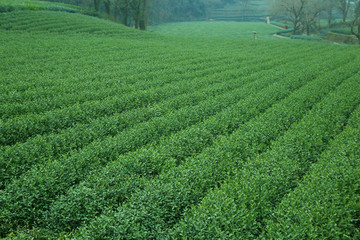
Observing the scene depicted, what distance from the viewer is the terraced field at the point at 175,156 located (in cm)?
513

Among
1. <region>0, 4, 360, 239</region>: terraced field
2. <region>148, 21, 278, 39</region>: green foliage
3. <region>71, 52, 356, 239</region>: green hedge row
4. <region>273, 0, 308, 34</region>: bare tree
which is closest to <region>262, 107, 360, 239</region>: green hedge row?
<region>0, 4, 360, 239</region>: terraced field

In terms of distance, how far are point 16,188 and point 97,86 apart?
8.56 metres

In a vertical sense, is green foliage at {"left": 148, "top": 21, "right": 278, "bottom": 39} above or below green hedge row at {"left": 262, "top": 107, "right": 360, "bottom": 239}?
above

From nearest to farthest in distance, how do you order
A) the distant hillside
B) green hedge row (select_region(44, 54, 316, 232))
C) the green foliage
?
green hedge row (select_region(44, 54, 316, 232)) → the green foliage → the distant hillside

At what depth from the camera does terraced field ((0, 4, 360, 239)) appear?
5.13 meters

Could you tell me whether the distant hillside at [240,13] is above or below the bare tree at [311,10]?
above

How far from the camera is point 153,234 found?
4.89 metres

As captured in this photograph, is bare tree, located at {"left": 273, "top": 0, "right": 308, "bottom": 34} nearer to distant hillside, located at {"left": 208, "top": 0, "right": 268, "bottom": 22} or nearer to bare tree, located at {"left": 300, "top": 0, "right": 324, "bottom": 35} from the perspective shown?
bare tree, located at {"left": 300, "top": 0, "right": 324, "bottom": 35}

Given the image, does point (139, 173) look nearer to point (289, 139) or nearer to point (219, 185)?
point (219, 185)

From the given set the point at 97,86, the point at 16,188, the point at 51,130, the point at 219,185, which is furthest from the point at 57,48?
the point at 219,185

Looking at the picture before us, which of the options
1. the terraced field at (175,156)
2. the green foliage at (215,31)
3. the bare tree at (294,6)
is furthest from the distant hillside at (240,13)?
the terraced field at (175,156)

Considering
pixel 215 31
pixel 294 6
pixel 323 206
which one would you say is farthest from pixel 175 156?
pixel 215 31

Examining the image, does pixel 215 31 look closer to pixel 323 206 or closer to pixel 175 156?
pixel 175 156

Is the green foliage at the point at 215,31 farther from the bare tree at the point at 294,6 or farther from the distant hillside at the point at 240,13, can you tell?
the distant hillside at the point at 240,13
